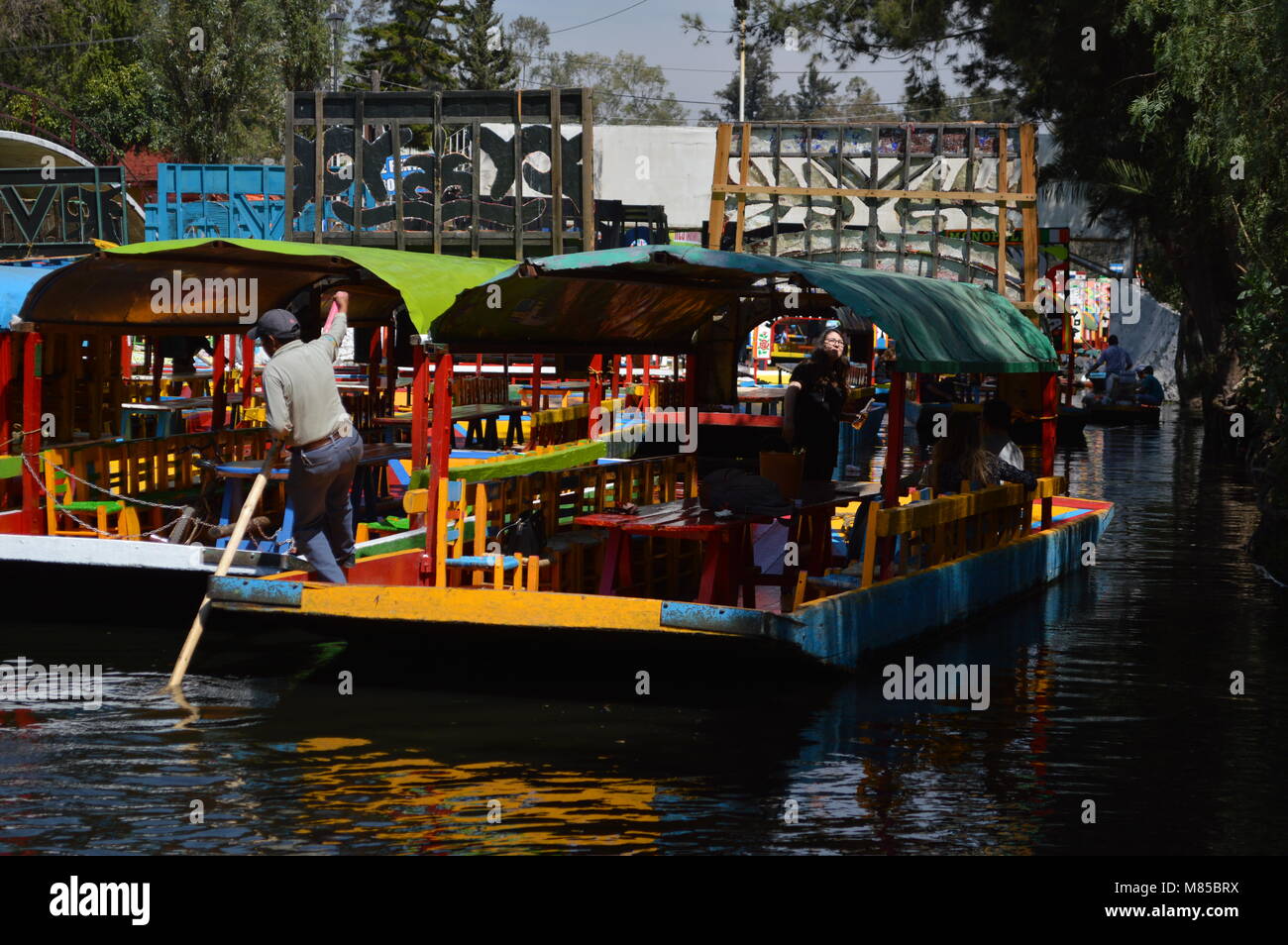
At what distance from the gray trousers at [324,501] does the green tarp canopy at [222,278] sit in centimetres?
100

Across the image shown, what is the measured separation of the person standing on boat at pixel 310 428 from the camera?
1089 cm

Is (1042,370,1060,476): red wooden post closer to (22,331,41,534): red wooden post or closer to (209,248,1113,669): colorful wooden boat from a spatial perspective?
(209,248,1113,669): colorful wooden boat

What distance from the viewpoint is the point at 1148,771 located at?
929 cm

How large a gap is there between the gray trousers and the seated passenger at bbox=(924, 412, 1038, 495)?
4.76 metres

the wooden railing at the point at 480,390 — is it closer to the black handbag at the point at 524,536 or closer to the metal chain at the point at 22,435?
the metal chain at the point at 22,435

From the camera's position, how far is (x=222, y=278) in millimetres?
13914

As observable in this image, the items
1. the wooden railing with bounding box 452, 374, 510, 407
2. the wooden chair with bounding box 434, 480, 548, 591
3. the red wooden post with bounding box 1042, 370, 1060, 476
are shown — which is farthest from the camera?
the wooden railing with bounding box 452, 374, 510, 407

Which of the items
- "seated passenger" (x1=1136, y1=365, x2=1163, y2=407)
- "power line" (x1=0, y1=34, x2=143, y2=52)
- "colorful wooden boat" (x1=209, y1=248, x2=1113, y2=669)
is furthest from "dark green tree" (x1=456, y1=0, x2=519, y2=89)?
"colorful wooden boat" (x1=209, y1=248, x2=1113, y2=669)

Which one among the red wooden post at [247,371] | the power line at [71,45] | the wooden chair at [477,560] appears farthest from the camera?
the power line at [71,45]

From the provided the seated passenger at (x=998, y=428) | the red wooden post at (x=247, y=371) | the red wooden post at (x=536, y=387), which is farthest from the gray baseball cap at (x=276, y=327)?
the red wooden post at (x=247, y=371)

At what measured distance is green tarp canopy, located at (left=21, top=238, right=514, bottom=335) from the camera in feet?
37.1
